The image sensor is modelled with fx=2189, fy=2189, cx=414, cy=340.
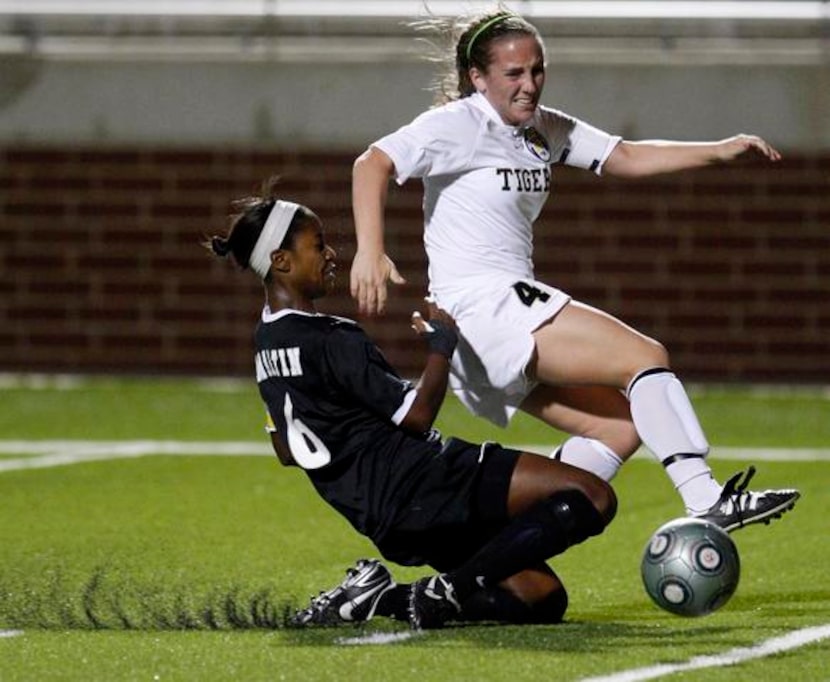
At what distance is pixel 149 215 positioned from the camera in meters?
18.5

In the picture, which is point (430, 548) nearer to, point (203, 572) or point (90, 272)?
point (203, 572)

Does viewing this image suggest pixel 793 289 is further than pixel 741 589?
Yes

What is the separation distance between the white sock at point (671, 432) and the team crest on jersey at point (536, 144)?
35.5 inches

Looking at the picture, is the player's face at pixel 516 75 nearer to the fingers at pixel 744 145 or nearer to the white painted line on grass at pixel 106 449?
the fingers at pixel 744 145

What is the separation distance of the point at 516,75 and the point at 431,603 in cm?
183

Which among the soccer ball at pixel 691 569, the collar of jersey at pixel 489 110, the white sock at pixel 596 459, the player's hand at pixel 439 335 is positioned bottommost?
the soccer ball at pixel 691 569

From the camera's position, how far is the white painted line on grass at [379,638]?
22.7 feet

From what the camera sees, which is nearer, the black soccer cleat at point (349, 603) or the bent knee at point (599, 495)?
the bent knee at point (599, 495)

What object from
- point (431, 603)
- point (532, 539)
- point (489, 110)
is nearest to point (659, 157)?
point (489, 110)

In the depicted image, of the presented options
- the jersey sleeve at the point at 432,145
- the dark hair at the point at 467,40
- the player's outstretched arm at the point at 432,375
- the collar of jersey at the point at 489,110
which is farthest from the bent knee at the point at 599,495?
the dark hair at the point at 467,40

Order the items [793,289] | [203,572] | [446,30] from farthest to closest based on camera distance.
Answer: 1. [793,289]
2. [203,572]
3. [446,30]

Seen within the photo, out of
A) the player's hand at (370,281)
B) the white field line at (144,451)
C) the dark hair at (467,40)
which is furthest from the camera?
the white field line at (144,451)

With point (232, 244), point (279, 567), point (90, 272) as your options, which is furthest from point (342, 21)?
point (232, 244)

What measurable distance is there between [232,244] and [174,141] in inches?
445
